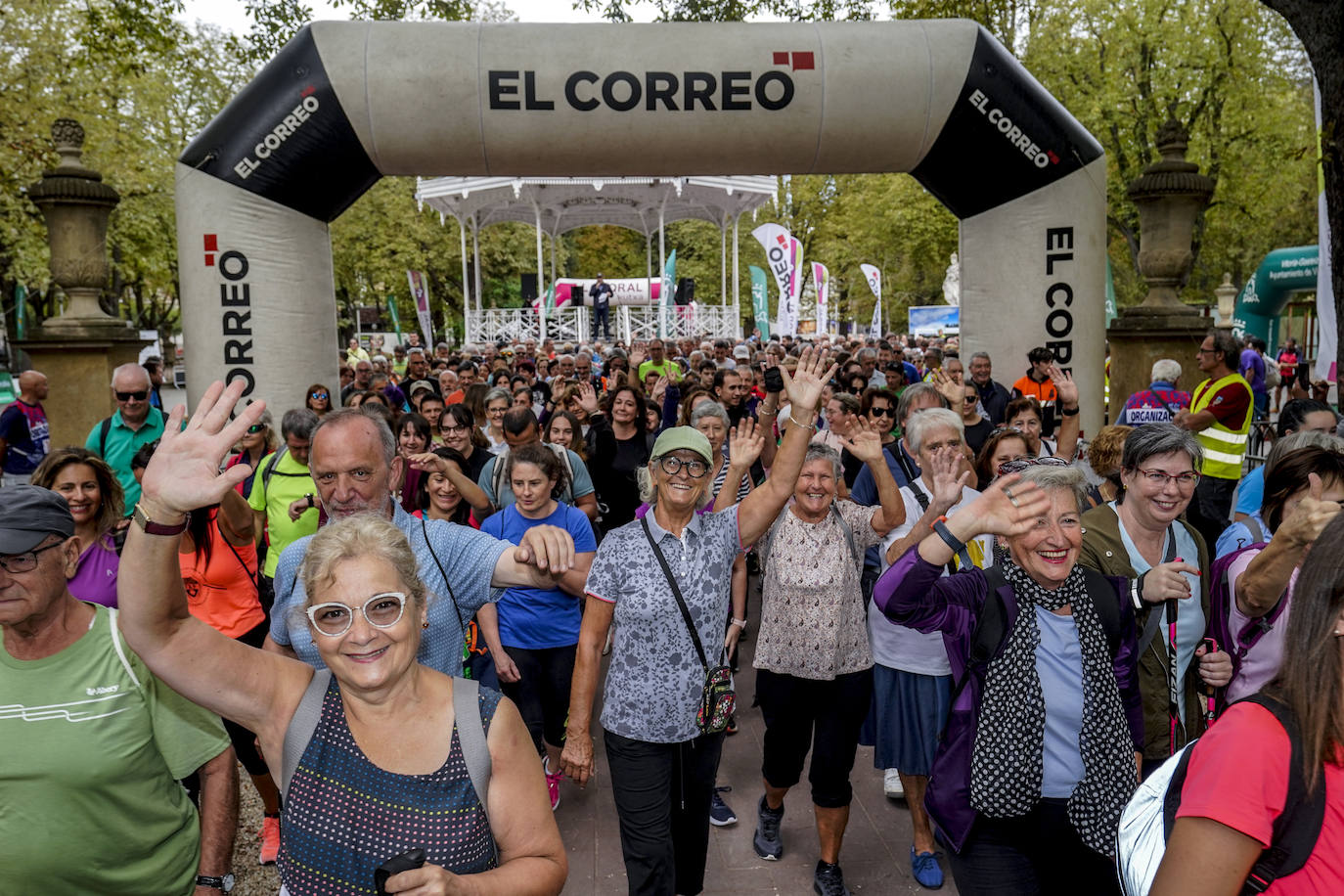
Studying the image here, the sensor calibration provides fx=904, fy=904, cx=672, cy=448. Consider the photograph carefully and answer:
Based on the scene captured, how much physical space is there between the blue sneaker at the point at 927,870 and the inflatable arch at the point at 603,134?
5150mm

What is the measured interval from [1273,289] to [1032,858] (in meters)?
25.8

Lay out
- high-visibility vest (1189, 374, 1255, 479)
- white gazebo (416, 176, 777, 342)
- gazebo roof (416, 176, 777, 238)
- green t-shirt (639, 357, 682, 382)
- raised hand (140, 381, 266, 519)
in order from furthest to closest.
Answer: white gazebo (416, 176, 777, 342), gazebo roof (416, 176, 777, 238), green t-shirt (639, 357, 682, 382), high-visibility vest (1189, 374, 1255, 479), raised hand (140, 381, 266, 519)

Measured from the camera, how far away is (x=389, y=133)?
287 inches

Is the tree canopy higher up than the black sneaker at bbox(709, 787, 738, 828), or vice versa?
the tree canopy

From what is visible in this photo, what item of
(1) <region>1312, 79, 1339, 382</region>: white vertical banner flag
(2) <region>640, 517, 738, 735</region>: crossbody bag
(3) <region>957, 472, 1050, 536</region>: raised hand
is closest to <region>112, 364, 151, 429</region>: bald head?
(2) <region>640, 517, 738, 735</region>: crossbody bag

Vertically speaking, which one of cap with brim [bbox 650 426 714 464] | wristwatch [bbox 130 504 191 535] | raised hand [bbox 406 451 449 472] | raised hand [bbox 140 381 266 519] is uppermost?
raised hand [bbox 140 381 266 519]

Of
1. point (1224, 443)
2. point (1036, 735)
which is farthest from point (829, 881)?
point (1224, 443)

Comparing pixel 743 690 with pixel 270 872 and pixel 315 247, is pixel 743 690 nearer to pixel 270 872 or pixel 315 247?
pixel 270 872

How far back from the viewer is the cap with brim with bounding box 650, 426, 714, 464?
3.34m

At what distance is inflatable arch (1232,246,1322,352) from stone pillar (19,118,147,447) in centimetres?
2264

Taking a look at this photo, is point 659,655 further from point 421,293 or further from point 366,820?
point 421,293

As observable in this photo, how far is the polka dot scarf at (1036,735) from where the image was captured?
263cm

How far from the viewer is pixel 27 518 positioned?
230 cm

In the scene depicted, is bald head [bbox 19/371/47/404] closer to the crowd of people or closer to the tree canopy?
the tree canopy
